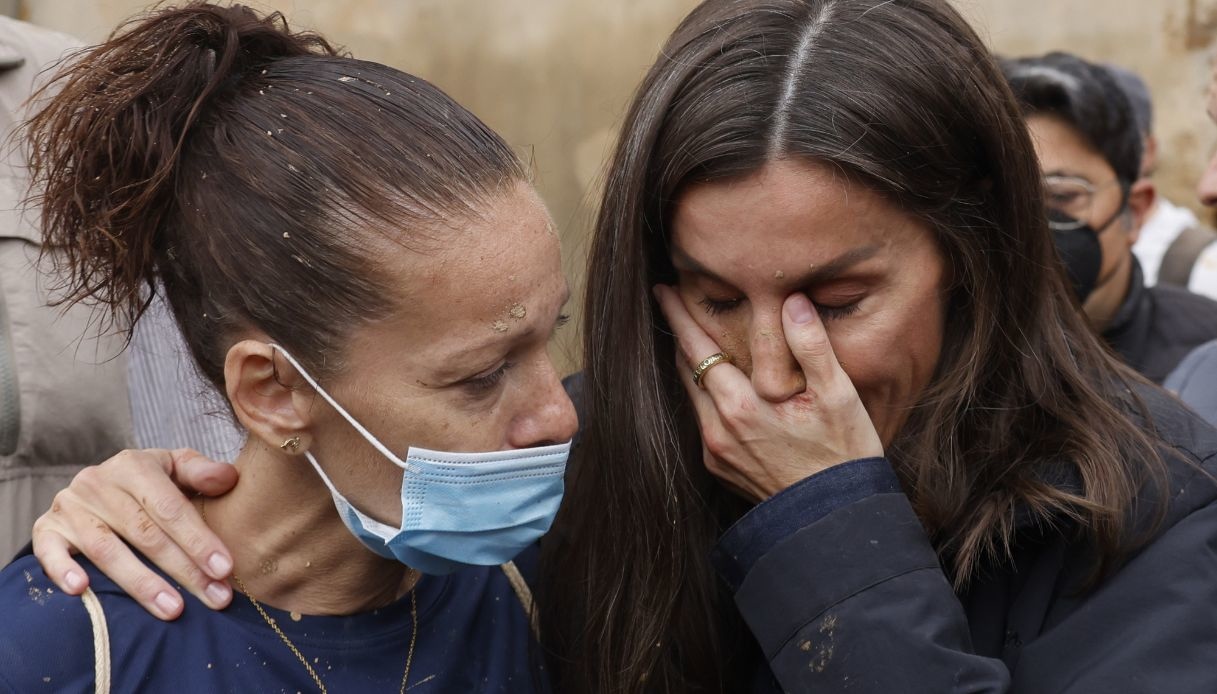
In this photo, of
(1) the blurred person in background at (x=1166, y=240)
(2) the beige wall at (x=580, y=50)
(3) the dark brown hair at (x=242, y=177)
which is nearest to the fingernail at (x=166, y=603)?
(3) the dark brown hair at (x=242, y=177)

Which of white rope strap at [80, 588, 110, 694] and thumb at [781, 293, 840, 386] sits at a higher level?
thumb at [781, 293, 840, 386]

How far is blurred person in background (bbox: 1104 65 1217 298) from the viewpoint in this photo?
480 centimetres

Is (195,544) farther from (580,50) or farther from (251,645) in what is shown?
(580,50)

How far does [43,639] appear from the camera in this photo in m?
1.78

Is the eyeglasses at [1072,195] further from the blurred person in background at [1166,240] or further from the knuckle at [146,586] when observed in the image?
the knuckle at [146,586]

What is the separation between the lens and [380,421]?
1947mm

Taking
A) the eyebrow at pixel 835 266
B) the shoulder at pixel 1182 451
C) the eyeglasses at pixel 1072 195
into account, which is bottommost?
the eyeglasses at pixel 1072 195

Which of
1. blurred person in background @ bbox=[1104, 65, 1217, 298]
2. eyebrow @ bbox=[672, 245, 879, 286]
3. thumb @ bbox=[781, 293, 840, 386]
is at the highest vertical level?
eyebrow @ bbox=[672, 245, 879, 286]

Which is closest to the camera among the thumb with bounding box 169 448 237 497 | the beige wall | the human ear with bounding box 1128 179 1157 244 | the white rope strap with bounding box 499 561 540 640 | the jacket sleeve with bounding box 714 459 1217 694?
the jacket sleeve with bounding box 714 459 1217 694

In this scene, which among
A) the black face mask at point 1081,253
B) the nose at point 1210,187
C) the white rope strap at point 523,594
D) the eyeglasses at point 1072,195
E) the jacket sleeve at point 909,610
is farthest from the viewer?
the eyeglasses at point 1072,195

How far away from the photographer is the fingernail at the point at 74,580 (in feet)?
6.03

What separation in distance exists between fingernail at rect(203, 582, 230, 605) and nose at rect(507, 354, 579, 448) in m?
0.51

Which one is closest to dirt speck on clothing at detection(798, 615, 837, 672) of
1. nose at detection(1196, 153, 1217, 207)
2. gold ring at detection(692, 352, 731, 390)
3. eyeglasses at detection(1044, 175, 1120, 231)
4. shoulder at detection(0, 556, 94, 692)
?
gold ring at detection(692, 352, 731, 390)

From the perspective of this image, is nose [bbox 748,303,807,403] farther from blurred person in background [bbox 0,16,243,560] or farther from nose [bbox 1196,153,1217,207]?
nose [bbox 1196,153,1217,207]
